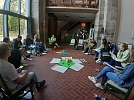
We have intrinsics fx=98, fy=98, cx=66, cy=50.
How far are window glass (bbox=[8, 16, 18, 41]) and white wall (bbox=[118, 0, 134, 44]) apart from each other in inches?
205

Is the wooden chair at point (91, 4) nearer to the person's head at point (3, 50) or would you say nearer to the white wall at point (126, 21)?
the white wall at point (126, 21)

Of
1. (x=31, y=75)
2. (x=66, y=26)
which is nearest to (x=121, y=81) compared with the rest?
(x=31, y=75)

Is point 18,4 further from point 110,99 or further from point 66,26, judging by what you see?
point 66,26

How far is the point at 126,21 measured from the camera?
454 centimetres

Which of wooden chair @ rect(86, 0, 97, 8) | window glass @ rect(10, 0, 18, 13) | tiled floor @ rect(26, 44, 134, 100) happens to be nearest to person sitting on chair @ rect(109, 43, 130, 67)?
tiled floor @ rect(26, 44, 134, 100)

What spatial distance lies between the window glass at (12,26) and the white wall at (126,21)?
5206mm

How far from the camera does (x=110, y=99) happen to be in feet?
6.46

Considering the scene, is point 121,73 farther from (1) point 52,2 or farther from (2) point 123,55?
(1) point 52,2

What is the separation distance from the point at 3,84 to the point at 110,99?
1920 millimetres

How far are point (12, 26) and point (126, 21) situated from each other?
5331mm

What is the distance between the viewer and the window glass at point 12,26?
445cm

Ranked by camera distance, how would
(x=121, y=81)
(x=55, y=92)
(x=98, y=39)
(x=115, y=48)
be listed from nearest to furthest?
(x=121, y=81) → (x=55, y=92) → (x=115, y=48) → (x=98, y=39)

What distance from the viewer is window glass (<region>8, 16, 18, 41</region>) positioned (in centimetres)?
445


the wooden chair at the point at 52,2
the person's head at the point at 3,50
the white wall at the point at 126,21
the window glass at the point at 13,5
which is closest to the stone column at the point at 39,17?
the wooden chair at the point at 52,2
